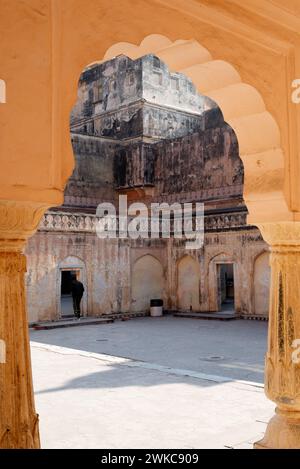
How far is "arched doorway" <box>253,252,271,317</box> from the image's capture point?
16594 mm

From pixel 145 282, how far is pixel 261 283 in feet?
14.3

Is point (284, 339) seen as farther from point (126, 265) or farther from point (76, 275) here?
point (126, 265)

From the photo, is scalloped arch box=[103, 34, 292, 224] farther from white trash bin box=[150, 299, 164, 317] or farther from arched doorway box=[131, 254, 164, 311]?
white trash bin box=[150, 299, 164, 317]

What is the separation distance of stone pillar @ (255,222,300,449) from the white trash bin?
14.7 meters

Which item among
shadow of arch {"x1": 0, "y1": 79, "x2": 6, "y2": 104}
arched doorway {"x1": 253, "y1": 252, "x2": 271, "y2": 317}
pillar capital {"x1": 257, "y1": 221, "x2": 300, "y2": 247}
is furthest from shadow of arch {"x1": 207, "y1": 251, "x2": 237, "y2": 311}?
shadow of arch {"x1": 0, "y1": 79, "x2": 6, "y2": 104}

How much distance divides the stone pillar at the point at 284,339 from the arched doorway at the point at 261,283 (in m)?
12.8

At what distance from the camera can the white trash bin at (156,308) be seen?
1866 cm

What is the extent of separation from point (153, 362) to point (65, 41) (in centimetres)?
788

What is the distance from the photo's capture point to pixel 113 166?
23812 mm

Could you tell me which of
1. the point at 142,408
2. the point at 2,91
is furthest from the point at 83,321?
the point at 2,91

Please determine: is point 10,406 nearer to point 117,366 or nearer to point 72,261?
point 117,366

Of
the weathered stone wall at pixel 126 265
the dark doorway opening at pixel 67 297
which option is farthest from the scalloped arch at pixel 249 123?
the dark doorway opening at pixel 67 297

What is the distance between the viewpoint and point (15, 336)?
2.71m
